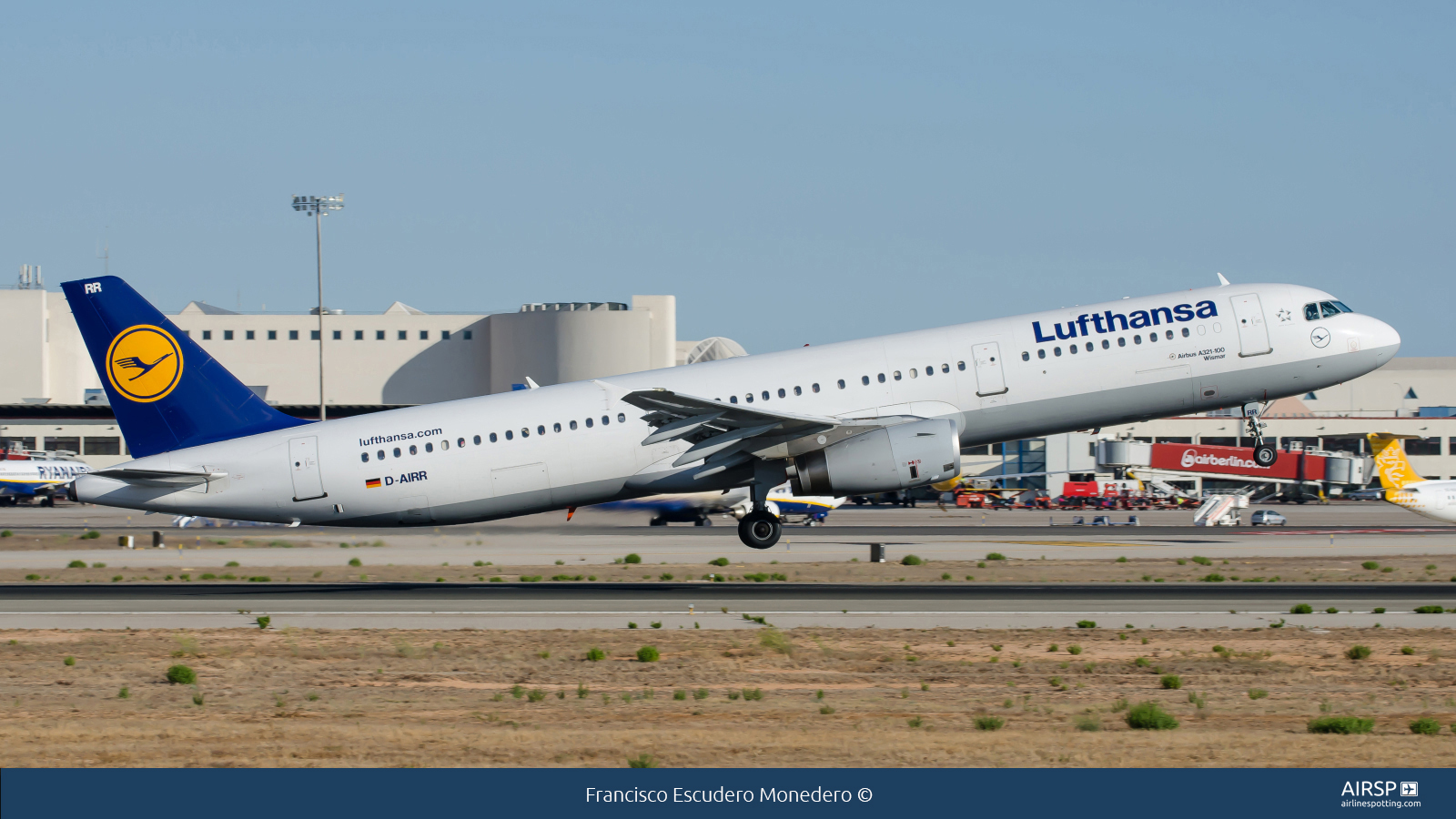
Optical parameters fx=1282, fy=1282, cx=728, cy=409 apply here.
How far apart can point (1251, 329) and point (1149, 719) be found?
1811 centimetres

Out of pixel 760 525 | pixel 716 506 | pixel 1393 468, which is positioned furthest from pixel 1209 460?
pixel 760 525

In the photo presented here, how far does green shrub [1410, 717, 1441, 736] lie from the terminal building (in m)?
111

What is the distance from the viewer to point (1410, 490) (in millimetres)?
70688

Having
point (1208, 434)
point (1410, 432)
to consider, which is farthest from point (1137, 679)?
point (1410, 432)

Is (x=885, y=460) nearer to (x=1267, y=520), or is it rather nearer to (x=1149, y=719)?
(x=1149, y=719)

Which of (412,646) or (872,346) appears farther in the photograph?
(872,346)

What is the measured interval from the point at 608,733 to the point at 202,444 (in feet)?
68.2

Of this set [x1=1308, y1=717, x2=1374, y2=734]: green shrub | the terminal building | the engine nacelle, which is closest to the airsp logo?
the engine nacelle

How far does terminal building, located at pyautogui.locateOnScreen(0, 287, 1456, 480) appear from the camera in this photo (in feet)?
428

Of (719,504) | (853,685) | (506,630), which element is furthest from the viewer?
(719,504)

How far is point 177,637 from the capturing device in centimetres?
2695

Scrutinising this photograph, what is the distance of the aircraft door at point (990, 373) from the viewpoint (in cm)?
3219

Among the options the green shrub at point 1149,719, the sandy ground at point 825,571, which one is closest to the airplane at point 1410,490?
the sandy ground at point 825,571

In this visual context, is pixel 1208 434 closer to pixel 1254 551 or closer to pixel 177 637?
pixel 1254 551
